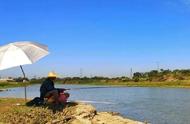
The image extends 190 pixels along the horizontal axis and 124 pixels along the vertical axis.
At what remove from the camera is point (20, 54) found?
16.8 metres

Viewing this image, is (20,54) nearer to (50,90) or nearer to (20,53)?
(20,53)

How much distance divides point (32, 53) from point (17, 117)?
9.15ft

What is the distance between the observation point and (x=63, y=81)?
190625 mm

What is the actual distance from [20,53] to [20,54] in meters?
0.05

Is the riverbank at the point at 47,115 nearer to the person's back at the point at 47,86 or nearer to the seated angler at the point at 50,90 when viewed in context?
the seated angler at the point at 50,90

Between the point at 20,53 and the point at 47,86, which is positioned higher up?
the point at 20,53

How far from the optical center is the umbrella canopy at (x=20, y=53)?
16.5 meters

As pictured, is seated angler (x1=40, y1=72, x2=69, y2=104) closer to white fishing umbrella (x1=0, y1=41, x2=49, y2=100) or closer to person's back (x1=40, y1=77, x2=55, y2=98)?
person's back (x1=40, y1=77, x2=55, y2=98)

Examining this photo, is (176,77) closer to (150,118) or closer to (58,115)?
(150,118)

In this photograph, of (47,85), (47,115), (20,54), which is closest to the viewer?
(47,115)

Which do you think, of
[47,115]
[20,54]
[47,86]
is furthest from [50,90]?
[20,54]

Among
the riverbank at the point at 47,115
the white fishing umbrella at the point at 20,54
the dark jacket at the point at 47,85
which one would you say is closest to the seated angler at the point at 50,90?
the dark jacket at the point at 47,85

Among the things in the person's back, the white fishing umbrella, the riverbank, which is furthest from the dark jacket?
the white fishing umbrella

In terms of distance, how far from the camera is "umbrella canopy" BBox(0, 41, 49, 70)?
1647 cm
